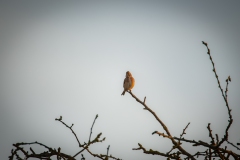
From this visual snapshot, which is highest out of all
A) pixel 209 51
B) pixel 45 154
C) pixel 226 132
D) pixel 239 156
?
pixel 209 51

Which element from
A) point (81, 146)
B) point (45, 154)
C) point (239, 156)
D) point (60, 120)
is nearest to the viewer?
point (239, 156)

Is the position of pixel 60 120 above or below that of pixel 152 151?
above

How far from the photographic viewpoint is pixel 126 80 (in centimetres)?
738

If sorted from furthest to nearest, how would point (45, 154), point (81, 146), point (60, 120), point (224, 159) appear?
point (60, 120), point (81, 146), point (45, 154), point (224, 159)

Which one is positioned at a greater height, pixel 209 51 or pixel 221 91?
pixel 209 51

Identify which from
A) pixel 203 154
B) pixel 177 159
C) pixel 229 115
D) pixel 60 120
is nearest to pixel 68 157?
pixel 60 120

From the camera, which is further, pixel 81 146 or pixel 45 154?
pixel 81 146

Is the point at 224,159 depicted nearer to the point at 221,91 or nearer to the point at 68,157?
the point at 221,91

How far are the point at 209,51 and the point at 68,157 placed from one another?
6.07 feet

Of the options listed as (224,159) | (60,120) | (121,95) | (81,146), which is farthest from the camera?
(121,95)

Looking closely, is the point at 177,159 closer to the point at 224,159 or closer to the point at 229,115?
the point at 224,159

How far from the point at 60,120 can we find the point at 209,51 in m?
1.99

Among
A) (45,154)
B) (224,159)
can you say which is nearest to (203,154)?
(224,159)

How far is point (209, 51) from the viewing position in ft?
7.72
